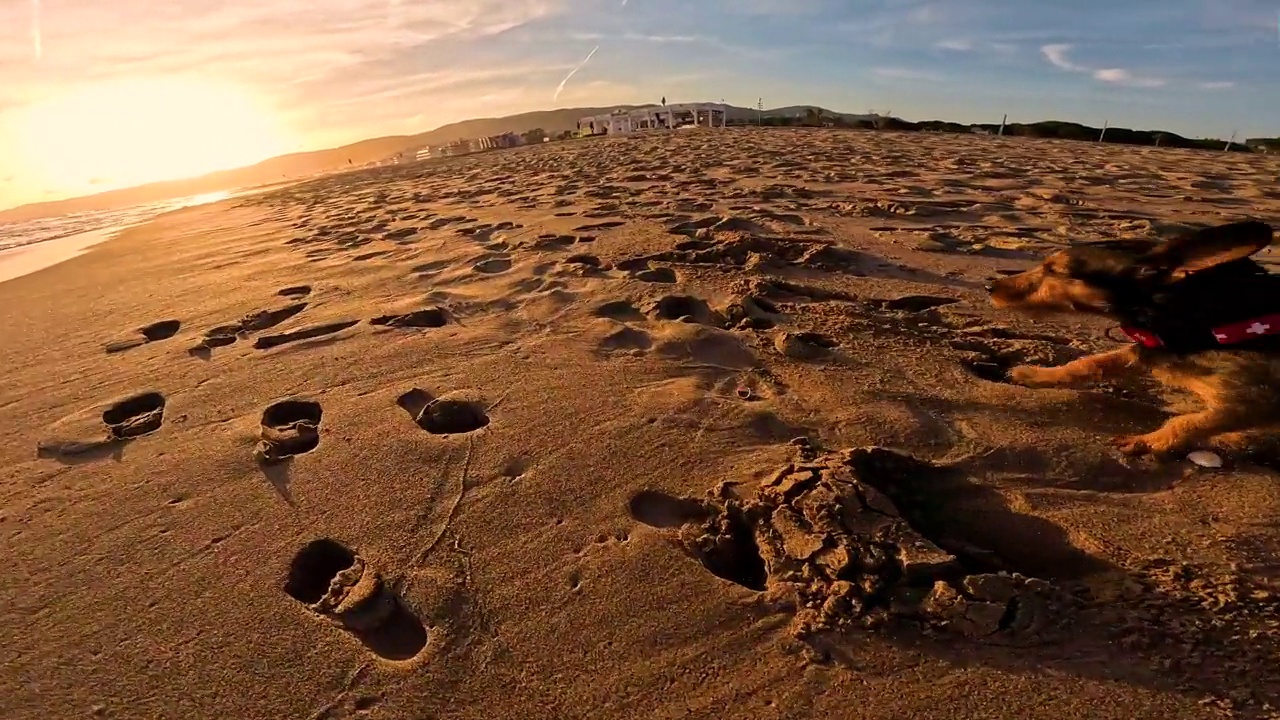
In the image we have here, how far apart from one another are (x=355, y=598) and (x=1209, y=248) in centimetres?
288

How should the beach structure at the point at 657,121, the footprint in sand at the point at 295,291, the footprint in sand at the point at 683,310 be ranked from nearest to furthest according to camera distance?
the footprint in sand at the point at 683,310, the footprint in sand at the point at 295,291, the beach structure at the point at 657,121

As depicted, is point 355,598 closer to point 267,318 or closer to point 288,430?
point 288,430

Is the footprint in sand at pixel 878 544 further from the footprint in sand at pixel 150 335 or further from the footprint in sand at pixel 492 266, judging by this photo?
the footprint in sand at pixel 150 335

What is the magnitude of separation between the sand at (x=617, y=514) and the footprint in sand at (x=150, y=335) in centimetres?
3

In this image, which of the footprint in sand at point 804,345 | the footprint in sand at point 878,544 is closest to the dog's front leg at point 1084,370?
the footprint in sand at point 804,345

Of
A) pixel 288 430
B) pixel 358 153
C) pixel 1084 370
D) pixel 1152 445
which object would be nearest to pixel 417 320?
pixel 288 430

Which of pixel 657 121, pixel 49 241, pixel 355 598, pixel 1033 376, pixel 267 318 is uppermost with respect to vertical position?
pixel 657 121

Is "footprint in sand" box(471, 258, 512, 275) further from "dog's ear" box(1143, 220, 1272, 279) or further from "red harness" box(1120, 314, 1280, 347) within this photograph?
"red harness" box(1120, 314, 1280, 347)

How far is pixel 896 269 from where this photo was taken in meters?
4.05

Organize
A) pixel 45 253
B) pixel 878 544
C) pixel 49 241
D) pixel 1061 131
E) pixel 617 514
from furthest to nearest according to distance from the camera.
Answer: pixel 1061 131, pixel 49 241, pixel 45 253, pixel 617 514, pixel 878 544

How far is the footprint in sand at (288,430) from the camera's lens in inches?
89.7

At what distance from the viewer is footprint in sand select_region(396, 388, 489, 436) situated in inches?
94.5

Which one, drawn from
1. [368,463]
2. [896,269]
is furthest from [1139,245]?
[368,463]

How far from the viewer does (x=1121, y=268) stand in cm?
241
